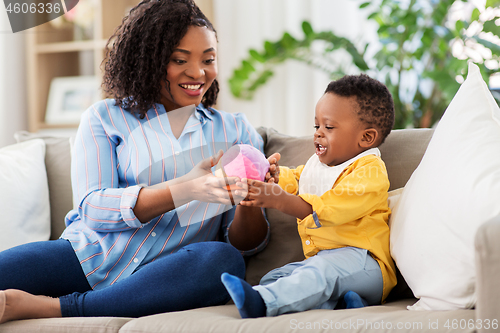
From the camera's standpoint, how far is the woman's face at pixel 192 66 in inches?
46.9

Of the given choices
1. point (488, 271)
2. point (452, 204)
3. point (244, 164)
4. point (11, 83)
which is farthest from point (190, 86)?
point (11, 83)

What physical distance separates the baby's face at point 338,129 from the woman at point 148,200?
0.54ft

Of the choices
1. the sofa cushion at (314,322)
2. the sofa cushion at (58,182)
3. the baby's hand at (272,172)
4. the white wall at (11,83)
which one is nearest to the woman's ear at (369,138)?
the baby's hand at (272,172)

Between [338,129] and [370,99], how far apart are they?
0.12 metres

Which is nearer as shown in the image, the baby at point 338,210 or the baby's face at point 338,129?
the baby at point 338,210

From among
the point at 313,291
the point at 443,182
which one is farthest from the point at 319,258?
the point at 443,182

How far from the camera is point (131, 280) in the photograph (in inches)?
39.5

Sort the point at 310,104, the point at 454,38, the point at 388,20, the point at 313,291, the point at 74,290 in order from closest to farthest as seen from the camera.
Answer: the point at 313,291 < the point at 74,290 < the point at 454,38 < the point at 388,20 < the point at 310,104

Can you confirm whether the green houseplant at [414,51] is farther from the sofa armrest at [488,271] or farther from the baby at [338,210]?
the sofa armrest at [488,271]

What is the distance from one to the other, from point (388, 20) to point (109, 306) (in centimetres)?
207

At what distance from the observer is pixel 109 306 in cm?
98

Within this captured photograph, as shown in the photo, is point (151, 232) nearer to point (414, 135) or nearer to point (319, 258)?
point (319, 258)

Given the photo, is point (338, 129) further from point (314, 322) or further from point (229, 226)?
point (314, 322)

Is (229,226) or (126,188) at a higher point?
(126,188)
